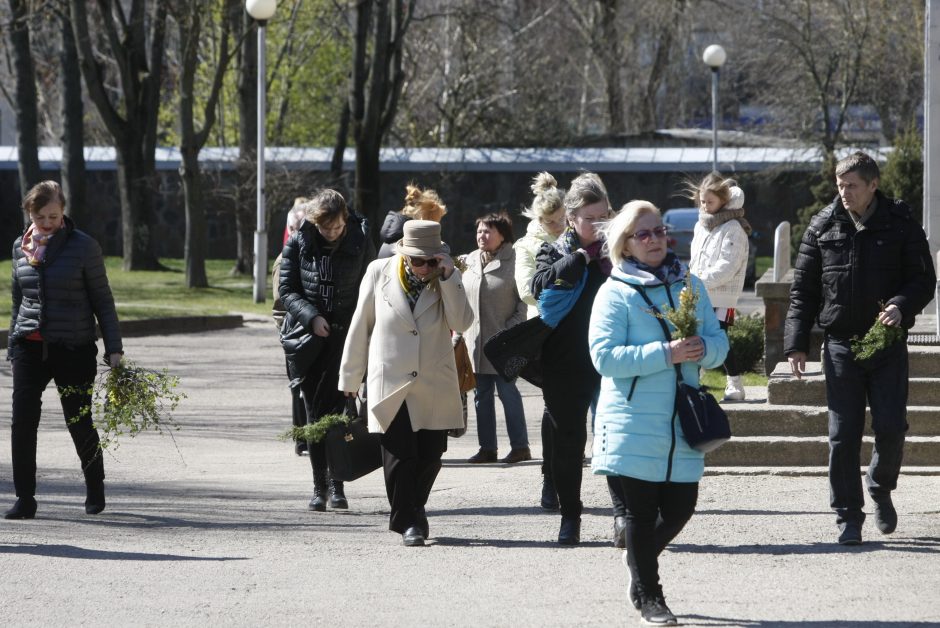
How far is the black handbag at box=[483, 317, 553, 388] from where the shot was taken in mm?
7180

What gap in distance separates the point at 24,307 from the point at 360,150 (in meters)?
19.5

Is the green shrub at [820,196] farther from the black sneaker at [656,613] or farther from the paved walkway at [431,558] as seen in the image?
the black sneaker at [656,613]

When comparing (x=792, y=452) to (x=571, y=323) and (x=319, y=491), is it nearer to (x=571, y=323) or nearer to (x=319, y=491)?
(x=571, y=323)

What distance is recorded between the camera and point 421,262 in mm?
7391

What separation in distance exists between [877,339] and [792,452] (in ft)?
7.42

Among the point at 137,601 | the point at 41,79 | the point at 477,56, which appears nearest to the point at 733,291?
the point at 137,601

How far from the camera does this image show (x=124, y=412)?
25.8 ft

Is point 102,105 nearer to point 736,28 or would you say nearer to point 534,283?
point 534,283

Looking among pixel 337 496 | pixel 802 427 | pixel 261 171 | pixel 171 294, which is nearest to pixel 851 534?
pixel 802 427

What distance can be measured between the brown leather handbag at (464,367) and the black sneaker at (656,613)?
3846 mm

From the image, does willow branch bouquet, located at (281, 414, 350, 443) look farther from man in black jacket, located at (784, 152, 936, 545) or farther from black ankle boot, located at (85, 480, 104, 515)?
man in black jacket, located at (784, 152, 936, 545)

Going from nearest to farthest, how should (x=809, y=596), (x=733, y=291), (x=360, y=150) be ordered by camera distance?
(x=809, y=596) < (x=733, y=291) < (x=360, y=150)

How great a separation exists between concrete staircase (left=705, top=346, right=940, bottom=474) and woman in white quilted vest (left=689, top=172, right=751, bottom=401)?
0.68 m

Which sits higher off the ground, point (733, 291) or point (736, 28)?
point (736, 28)
